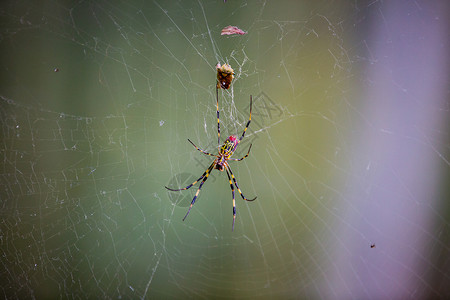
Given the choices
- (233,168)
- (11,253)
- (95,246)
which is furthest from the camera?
(233,168)

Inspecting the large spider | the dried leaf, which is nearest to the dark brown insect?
the large spider

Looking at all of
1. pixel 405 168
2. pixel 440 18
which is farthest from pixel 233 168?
pixel 440 18

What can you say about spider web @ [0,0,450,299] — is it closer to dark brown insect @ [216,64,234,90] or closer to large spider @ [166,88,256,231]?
large spider @ [166,88,256,231]

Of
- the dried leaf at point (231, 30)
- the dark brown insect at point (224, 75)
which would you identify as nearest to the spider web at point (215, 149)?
the dried leaf at point (231, 30)

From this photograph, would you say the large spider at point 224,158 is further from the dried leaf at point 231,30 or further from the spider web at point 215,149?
the dried leaf at point 231,30

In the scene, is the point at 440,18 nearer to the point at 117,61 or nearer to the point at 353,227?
the point at 353,227

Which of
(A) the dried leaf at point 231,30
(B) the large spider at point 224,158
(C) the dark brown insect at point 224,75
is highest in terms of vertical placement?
(A) the dried leaf at point 231,30

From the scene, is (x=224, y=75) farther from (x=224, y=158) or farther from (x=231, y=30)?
(x=224, y=158)

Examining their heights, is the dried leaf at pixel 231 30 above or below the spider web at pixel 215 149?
above
